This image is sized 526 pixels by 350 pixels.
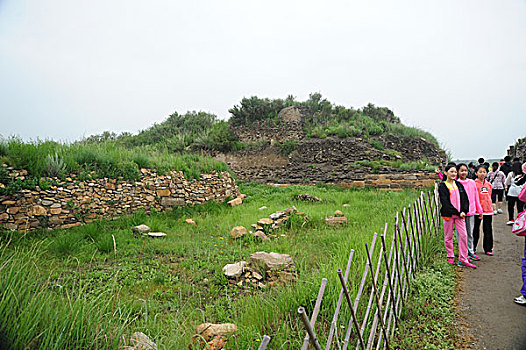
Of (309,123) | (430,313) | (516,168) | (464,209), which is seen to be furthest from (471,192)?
(309,123)

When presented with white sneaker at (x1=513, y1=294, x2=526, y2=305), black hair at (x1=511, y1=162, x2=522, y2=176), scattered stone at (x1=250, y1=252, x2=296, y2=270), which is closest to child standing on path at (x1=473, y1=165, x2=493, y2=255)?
white sneaker at (x1=513, y1=294, x2=526, y2=305)

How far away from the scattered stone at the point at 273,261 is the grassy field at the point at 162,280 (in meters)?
0.19

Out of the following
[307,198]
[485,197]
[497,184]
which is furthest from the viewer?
[307,198]

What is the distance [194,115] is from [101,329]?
25776 mm

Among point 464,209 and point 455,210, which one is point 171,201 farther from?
point 464,209

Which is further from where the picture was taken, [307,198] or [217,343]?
[307,198]

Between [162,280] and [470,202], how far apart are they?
4880 mm

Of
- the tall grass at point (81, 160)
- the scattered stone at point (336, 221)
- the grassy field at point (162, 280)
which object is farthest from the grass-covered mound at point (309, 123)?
the scattered stone at point (336, 221)

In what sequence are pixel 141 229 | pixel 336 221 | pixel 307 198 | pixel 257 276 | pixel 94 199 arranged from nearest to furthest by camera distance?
pixel 257 276, pixel 141 229, pixel 336 221, pixel 94 199, pixel 307 198

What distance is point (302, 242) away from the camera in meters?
5.38

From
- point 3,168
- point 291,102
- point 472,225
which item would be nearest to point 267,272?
point 472,225

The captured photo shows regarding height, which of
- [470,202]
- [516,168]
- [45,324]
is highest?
[516,168]

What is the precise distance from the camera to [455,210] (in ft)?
14.2

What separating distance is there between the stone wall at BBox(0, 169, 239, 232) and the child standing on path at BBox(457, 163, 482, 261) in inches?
282
